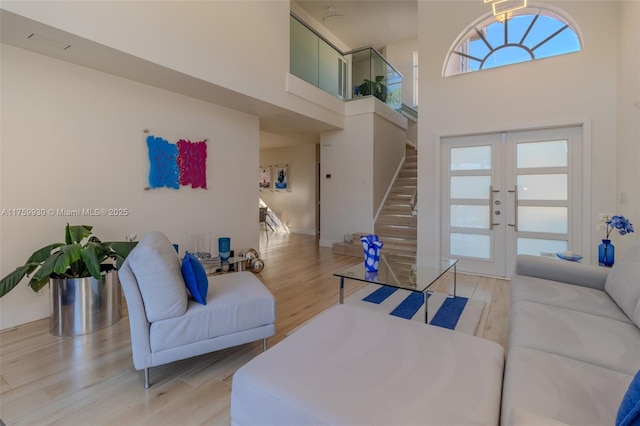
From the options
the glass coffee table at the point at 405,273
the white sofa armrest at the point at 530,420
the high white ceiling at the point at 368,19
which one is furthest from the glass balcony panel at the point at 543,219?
the high white ceiling at the point at 368,19

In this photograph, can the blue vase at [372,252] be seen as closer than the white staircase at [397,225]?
Yes

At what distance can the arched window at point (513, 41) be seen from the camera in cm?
399

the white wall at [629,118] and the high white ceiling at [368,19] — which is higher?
the high white ceiling at [368,19]

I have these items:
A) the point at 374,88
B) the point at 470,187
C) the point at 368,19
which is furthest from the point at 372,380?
the point at 368,19

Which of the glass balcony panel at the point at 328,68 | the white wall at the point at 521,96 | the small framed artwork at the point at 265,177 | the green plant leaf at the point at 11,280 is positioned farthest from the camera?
the small framed artwork at the point at 265,177

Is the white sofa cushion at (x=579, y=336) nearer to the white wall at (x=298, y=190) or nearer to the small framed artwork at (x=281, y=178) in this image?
the white wall at (x=298, y=190)

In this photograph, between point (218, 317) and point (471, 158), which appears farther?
point (471, 158)

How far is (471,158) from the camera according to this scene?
4.59 metres

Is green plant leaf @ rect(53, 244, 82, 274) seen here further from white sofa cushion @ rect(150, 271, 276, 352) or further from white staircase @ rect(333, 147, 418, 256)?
white staircase @ rect(333, 147, 418, 256)

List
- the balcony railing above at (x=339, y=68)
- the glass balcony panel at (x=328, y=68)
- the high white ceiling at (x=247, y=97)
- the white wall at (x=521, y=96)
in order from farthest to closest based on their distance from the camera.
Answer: the glass balcony panel at (x=328, y=68), the balcony railing above at (x=339, y=68), the white wall at (x=521, y=96), the high white ceiling at (x=247, y=97)

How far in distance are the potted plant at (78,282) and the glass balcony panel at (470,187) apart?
4.30 meters

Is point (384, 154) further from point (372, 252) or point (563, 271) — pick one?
point (563, 271)

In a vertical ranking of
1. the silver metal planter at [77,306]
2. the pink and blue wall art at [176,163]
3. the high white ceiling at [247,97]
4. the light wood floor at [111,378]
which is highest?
the high white ceiling at [247,97]

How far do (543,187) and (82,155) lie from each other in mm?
5566
